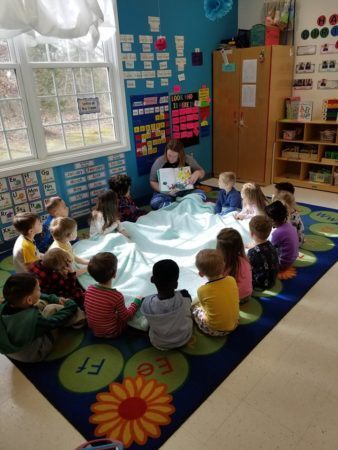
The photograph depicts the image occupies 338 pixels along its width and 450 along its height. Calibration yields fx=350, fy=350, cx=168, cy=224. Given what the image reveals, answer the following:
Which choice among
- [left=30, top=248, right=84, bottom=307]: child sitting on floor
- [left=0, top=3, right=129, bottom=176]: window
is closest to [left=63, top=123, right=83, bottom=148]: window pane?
[left=0, top=3, right=129, bottom=176]: window

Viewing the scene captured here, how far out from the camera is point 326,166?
4.63 m

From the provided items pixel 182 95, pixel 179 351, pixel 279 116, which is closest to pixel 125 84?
pixel 182 95

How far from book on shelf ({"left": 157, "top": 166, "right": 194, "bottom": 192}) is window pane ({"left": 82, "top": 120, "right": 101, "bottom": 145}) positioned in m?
0.80

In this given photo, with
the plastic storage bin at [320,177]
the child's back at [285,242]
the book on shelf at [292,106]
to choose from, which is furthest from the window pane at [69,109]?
the plastic storage bin at [320,177]

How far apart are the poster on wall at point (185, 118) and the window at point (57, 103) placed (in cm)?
82

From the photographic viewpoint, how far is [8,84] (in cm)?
317

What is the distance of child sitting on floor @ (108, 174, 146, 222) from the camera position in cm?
358

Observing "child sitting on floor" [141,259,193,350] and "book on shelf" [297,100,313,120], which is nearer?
"child sitting on floor" [141,259,193,350]

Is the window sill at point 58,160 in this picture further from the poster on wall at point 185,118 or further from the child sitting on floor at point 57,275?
the child sitting on floor at point 57,275

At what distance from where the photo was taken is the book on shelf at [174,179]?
403 centimetres

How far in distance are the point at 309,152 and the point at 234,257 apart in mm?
3000

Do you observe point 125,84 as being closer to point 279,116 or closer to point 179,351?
point 279,116

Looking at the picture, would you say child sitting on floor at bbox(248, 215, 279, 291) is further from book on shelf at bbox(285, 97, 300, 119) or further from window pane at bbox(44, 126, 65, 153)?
book on shelf at bbox(285, 97, 300, 119)

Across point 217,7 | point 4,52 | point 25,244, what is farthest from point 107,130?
point 25,244
